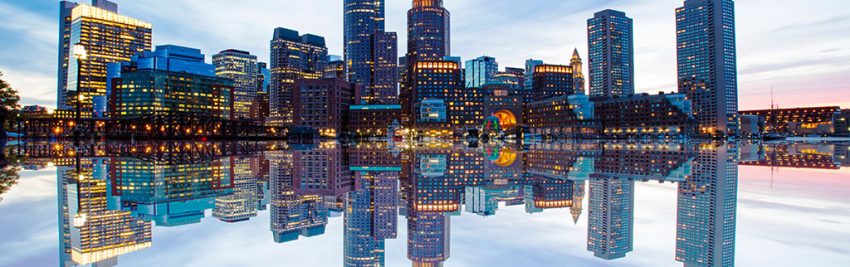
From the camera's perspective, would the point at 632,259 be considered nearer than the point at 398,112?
Yes

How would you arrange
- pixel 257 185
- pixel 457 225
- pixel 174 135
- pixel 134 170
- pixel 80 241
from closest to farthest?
1. pixel 80 241
2. pixel 457 225
3. pixel 257 185
4. pixel 134 170
5. pixel 174 135

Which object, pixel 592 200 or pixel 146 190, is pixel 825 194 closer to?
pixel 592 200

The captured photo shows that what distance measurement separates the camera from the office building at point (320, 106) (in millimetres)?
182500

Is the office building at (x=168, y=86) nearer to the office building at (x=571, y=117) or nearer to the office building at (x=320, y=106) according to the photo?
the office building at (x=320, y=106)

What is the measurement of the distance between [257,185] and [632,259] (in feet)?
36.7

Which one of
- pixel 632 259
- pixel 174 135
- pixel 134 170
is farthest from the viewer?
pixel 174 135

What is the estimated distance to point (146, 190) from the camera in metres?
11.9

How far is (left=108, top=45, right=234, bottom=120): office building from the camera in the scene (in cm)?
16550

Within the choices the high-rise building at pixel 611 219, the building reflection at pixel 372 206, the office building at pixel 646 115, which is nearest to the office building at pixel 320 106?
the office building at pixel 646 115

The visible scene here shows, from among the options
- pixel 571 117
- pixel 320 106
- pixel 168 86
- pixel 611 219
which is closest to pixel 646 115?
pixel 571 117

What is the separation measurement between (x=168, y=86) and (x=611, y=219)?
18250 cm

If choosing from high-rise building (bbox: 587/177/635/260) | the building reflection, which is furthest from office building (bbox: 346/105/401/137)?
high-rise building (bbox: 587/177/635/260)

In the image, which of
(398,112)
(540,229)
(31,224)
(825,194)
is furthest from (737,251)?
(398,112)

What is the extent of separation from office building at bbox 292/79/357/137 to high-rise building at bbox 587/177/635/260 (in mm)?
173019
